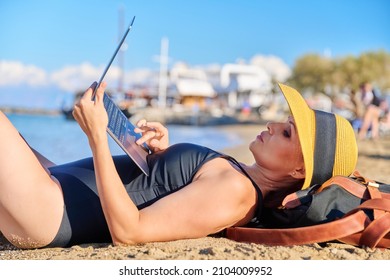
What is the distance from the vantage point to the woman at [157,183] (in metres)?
2.12

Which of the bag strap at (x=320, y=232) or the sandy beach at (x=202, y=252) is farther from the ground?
the bag strap at (x=320, y=232)

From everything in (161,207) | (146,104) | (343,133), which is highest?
(343,133)

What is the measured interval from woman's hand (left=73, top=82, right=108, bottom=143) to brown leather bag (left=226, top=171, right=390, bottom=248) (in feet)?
2.50

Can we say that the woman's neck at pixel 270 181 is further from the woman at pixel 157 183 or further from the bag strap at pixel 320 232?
the bag strap at pixel 320 232

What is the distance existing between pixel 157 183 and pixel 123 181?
0.14 meters

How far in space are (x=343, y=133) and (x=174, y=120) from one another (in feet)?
112

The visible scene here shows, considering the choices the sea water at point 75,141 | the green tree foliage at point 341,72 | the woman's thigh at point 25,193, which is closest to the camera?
the woman's thigh at point 25,193

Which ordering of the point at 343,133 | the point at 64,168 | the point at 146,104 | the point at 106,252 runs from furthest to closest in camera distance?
1. the point at 146,104
2. the point at 64,168
3. the point at 343,133
4. the point at 106,252

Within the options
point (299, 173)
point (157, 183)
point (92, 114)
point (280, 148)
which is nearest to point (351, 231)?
point (299, 173)

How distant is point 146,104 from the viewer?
53.4 m

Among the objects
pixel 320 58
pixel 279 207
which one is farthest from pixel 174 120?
pixel 279 207

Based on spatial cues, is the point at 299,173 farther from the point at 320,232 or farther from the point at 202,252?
the point at 202,252

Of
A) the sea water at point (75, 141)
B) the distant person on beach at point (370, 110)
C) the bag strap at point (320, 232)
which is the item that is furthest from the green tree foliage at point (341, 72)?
the bag strap at point (320, 232)
